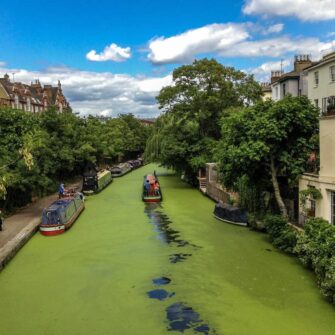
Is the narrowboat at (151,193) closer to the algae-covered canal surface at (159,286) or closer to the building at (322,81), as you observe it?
the algae-covered canal surface at (159,286)

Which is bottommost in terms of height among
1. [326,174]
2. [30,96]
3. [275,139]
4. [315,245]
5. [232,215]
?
[232,215]

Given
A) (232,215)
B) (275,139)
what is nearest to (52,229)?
(232,215)

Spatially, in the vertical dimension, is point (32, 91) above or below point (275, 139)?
above

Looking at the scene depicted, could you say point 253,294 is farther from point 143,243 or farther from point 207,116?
→ point 207,116

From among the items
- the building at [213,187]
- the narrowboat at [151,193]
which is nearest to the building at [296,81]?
the building at [213,187]

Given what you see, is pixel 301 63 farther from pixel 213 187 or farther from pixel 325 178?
pixel 325 178

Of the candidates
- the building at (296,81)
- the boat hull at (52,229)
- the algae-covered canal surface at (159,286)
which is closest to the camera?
the algae-covered canal surface at (159,286)

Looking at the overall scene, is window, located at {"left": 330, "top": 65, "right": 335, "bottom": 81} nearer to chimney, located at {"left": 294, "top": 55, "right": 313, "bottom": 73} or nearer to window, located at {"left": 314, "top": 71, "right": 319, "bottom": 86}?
window, located at {"left": 314, "top": 71, "right": 319, "bottom": 86}
